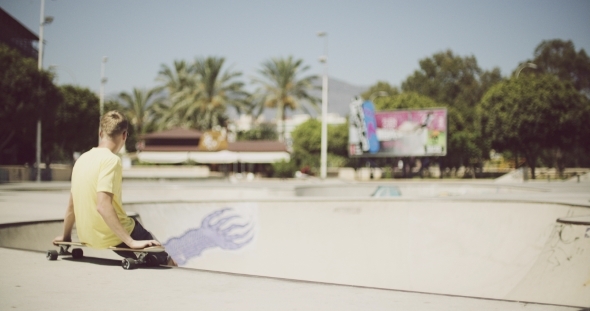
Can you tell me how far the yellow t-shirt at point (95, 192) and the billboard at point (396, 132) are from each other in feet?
155

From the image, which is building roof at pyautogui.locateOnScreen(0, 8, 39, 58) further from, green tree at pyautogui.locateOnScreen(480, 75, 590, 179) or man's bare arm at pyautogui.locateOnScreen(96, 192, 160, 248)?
man's bare arm at pyautogui.locateOnScreen(96, 192, 160, 248)

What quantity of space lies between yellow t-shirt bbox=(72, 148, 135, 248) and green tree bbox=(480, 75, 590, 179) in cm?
4794

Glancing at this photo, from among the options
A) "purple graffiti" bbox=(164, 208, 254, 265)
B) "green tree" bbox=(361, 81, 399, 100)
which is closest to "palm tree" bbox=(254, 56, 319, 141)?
"green tree" bbox=(361, 81, 399, 100)

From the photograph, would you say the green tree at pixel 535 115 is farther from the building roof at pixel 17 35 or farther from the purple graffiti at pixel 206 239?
the purple graffiti at pixel 206 239

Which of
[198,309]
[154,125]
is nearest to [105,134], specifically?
[198,309]

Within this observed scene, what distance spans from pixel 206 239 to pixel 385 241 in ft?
11.1

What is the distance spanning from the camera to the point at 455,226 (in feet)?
40.4

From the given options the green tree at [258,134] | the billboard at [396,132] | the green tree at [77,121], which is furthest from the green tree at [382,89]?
the green tree at [77,121]

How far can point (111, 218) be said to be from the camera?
4.61 meters

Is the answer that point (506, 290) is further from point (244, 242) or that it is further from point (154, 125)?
point (154, 125)

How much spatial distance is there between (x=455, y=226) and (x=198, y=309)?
9520 mm

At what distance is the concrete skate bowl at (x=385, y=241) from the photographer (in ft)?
31.1

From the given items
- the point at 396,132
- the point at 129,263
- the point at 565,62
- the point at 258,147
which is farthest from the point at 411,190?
the point at 565,62

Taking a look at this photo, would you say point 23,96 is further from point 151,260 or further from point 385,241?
point 151,260
